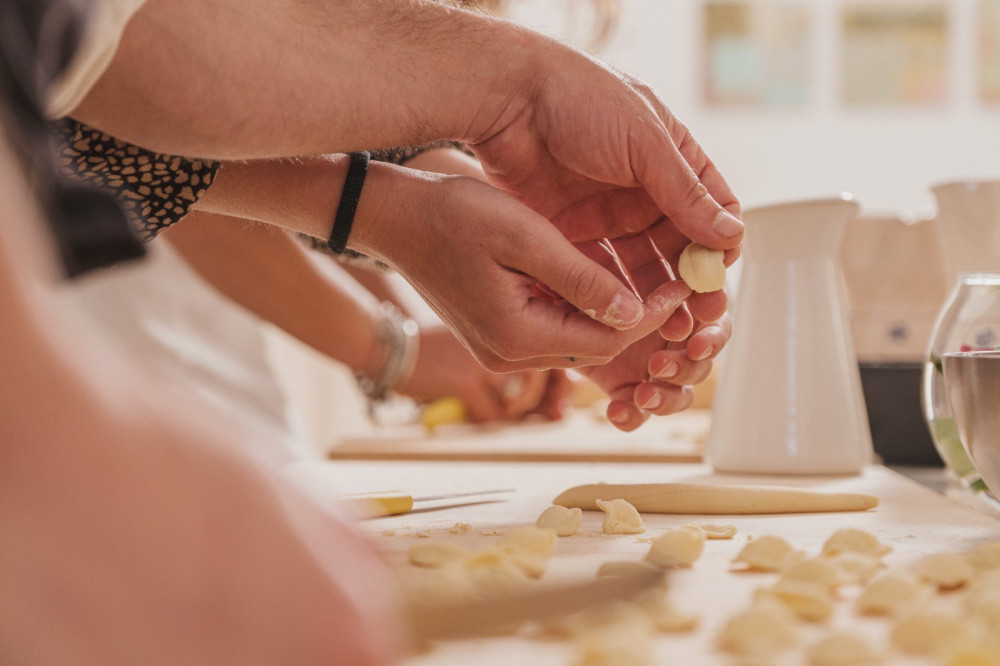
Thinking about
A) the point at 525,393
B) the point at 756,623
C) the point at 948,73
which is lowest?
the point at 525,393

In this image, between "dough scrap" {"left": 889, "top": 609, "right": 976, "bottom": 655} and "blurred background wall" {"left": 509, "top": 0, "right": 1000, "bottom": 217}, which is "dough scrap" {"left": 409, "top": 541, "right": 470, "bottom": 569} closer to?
"dough scrap" {"left": 889, "top": 609, "right": 976, "bottom": 655}

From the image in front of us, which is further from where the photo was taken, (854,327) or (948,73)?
(948,73)

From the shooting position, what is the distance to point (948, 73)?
3477 mm

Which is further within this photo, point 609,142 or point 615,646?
point 609,142

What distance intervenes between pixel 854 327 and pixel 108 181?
123 centimetres

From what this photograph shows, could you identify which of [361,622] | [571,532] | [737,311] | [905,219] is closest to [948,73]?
[905,219]

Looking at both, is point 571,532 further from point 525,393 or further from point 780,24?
point 780,24

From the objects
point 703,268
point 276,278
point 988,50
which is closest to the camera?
point 703,268

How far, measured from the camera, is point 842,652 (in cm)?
37

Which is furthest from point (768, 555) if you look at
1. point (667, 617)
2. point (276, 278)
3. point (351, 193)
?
point (276, 278)

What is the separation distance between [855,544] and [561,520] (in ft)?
0.65

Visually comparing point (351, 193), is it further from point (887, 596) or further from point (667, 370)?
point (887, 596)

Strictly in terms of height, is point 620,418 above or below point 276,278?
below

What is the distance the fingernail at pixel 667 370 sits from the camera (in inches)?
37.1
